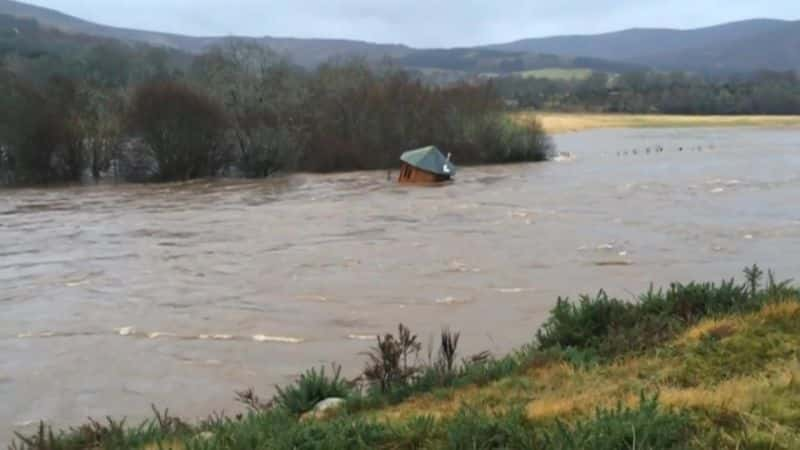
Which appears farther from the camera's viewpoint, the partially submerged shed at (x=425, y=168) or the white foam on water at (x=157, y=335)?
the partially submerged shed at (x=425, y=168)

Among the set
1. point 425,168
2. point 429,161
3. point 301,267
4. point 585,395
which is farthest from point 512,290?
point 429,161

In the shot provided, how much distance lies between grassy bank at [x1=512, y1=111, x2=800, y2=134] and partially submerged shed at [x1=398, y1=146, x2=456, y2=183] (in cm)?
4116

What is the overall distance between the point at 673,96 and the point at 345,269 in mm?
92870

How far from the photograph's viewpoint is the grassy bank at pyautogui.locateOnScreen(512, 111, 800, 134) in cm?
8112

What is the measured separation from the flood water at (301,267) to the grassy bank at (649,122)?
4837 cm

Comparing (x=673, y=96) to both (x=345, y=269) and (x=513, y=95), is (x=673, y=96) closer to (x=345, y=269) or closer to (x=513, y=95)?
(x=513, y=95)

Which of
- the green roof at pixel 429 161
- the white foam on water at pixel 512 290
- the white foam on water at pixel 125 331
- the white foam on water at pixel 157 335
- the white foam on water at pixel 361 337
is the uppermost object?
the green roof at pixel 429 161

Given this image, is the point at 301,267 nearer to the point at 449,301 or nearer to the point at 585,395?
the point at 449,301

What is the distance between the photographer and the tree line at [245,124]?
38844 millimetres

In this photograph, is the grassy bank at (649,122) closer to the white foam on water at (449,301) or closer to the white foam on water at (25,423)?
the white foam on water at (449,301)

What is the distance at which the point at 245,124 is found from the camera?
41500 mm

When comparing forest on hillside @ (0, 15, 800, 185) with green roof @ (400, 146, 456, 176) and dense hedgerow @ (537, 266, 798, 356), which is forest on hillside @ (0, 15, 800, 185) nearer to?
green roof @ (400, 146, 456, 176)

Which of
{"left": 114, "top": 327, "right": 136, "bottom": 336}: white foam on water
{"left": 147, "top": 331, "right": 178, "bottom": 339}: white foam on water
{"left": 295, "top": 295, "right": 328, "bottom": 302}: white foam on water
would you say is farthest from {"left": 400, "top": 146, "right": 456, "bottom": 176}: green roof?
{"left": 147, "top": 331, "right": 178, "bottom": 339}: white foam on water

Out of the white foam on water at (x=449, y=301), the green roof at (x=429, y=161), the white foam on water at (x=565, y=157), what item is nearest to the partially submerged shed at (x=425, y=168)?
the green roof at (x=429, y=161)
